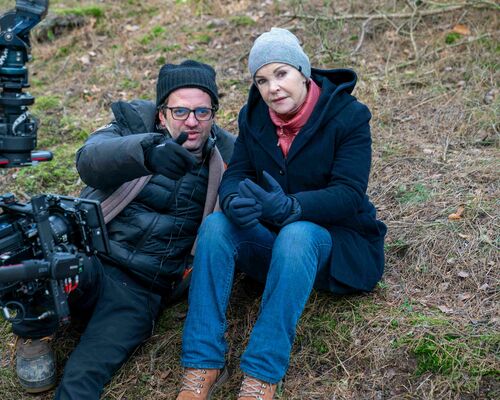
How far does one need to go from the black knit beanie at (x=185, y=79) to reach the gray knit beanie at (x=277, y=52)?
17.1 inches

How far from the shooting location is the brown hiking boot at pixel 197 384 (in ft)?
10.6

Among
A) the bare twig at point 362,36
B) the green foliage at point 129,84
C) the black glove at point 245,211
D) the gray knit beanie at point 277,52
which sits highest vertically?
the gray knit beanie at point 277,52

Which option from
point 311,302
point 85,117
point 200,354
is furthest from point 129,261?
point 85,117

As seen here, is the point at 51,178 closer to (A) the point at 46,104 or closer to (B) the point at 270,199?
(A) the point at 46,104

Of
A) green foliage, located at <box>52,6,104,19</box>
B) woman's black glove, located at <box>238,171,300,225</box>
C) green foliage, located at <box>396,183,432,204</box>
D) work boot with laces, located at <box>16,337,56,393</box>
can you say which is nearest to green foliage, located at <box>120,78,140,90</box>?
green foliage, located at <box>52,6,104,19</box>

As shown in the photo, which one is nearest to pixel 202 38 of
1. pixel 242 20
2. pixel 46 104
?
pixel 242 20

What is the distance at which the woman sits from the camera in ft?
10.4

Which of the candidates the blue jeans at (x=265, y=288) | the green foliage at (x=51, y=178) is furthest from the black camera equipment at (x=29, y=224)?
the green foliage at (x=51, y=178)

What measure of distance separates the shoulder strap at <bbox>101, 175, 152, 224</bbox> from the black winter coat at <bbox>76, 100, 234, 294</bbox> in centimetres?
5

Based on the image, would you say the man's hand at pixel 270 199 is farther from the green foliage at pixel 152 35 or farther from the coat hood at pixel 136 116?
the green foliage at pixel 152 35

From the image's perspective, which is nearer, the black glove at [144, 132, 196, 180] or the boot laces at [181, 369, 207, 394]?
the boot laces at [181, 369, 207, 394]

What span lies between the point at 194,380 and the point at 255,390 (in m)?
0.32

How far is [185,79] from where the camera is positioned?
12.5 feet

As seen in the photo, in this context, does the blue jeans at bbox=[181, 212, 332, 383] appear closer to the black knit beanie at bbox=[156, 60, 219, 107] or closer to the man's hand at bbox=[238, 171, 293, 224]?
the man's hand at bbox=[238, 171, 293, 224]
